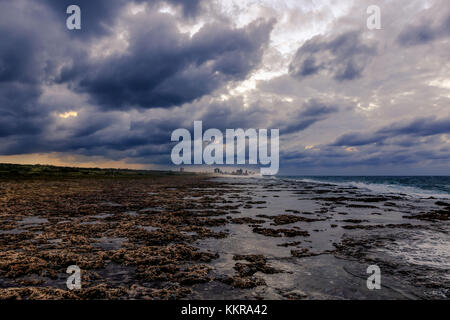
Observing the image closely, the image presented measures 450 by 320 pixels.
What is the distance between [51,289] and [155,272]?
292 cm

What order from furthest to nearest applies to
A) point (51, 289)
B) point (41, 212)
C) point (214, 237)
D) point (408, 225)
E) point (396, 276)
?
1. point (41, 212)
2. point (408, 225)
3. point (214, 237)
4. point (396, 276)
5. point (51, 289)

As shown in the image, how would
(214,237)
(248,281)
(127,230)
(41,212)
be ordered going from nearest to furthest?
1. (248,281)
2. (214,237)
3. (127,230)
4. (41,212)
